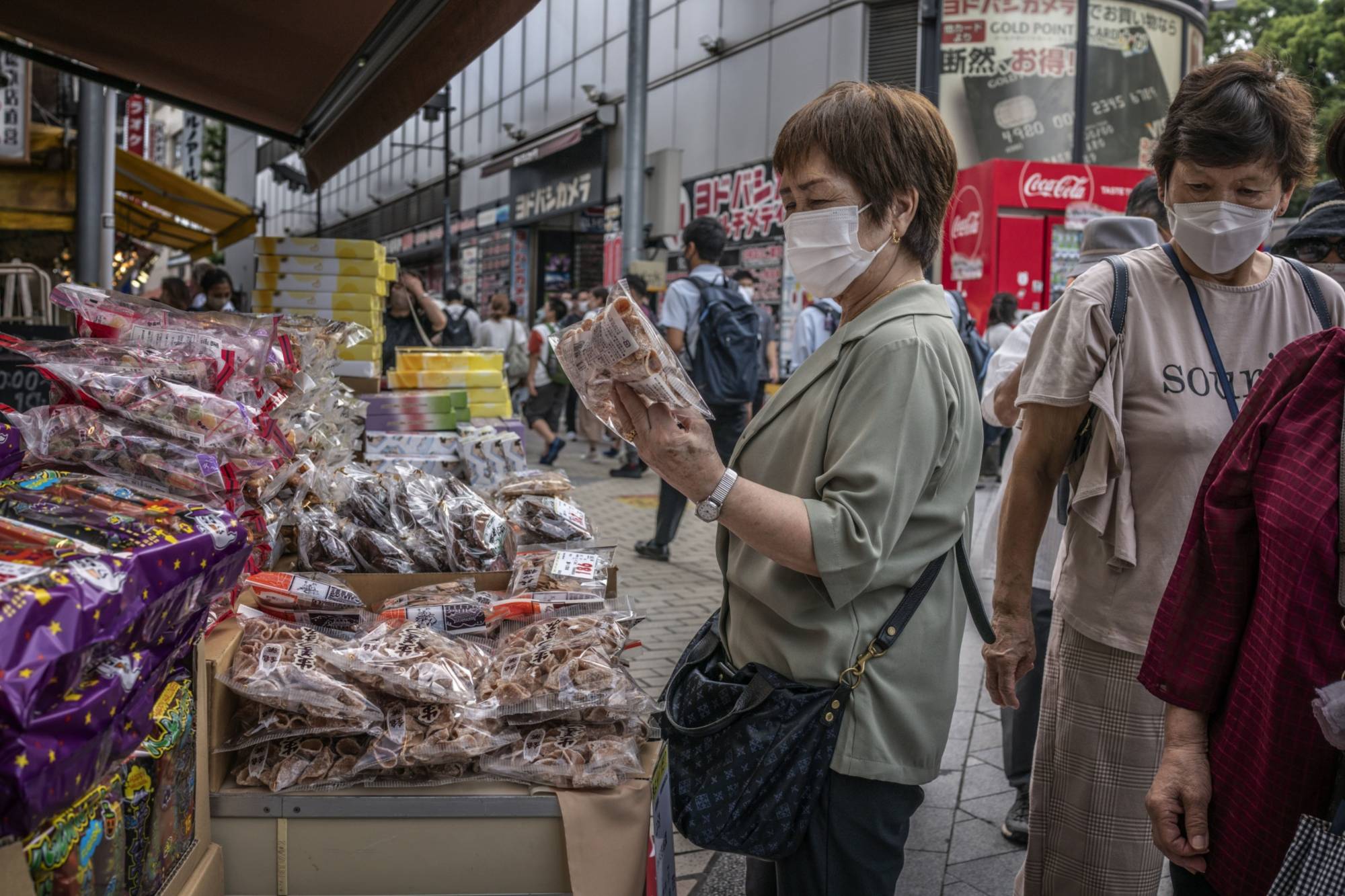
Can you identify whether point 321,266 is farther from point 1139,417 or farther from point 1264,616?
point 1264,616

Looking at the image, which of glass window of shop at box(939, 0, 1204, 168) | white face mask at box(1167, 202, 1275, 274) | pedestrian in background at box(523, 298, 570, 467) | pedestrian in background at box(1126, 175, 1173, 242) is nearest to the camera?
white face mask at box(1167, 202, 1275, 274)

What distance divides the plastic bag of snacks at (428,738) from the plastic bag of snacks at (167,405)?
63 centimetres

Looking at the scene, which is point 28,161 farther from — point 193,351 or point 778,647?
point 778,647

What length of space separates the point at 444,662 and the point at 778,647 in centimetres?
72

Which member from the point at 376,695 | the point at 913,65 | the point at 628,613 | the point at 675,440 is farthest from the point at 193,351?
the point at 913,65

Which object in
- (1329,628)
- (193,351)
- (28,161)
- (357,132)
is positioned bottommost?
(1329,628)

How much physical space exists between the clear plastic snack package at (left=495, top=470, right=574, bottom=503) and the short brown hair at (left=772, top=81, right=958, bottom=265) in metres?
1.55

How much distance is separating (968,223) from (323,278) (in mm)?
11490

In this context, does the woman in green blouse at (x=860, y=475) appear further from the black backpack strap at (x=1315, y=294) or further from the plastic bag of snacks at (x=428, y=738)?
the black backpack strap at (x=1315, y=294)

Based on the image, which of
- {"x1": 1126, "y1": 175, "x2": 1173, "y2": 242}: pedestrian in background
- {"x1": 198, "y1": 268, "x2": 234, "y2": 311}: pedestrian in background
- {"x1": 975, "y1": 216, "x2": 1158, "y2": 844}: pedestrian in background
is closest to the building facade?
{"x1": 198, "y1": 268, "x2": 234, "y2": 311}: pedestrian in background

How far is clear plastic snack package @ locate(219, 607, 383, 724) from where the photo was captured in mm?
2016

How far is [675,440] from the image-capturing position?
1.68m

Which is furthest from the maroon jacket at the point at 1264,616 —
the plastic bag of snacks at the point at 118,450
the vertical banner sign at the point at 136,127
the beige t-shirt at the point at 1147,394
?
the vertical banner sign at the point at 136,127

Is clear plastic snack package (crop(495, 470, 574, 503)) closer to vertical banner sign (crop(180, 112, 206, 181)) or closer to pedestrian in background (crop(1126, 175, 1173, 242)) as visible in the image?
pedestrian in background (crop(1126, 175, 1173, 242))
